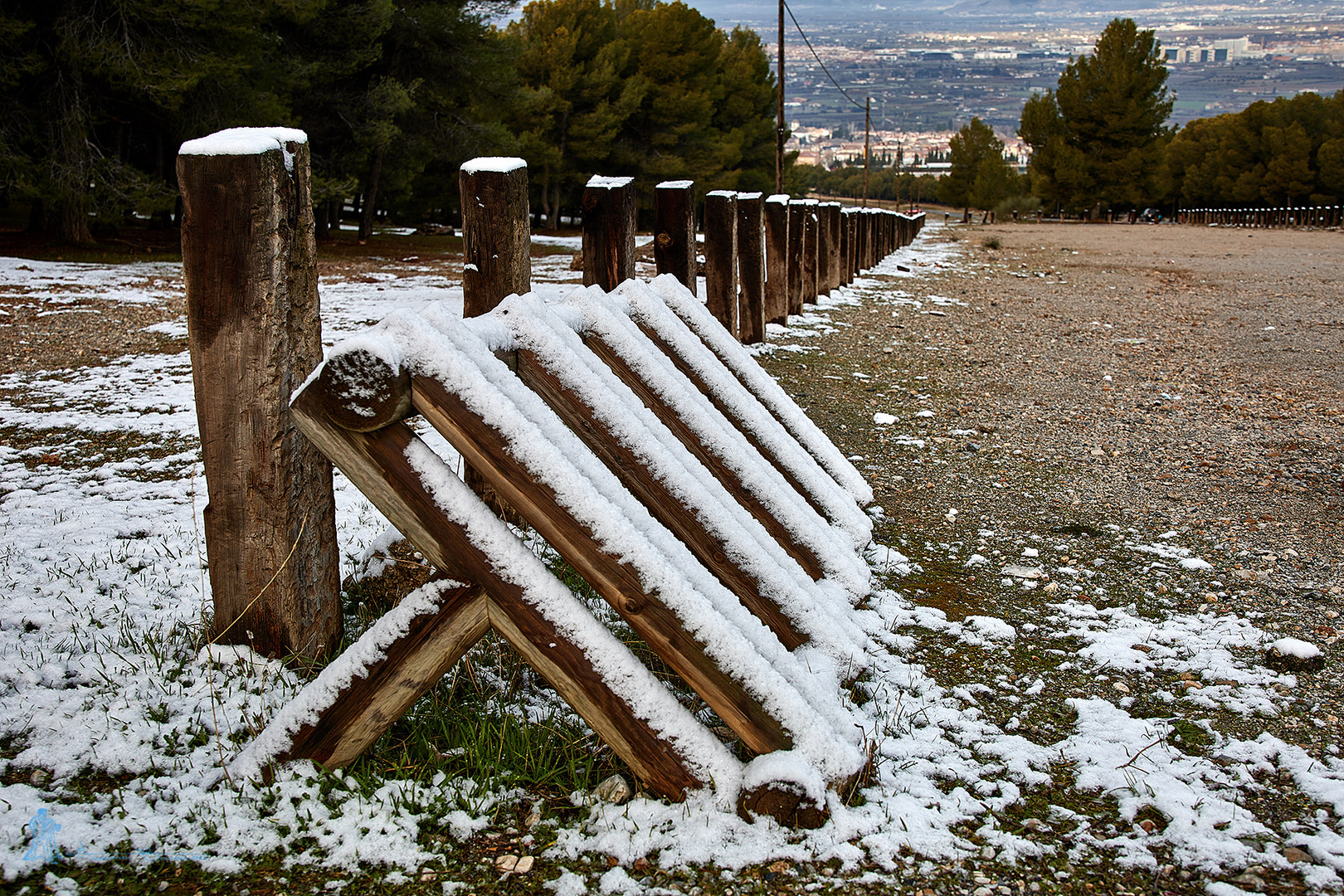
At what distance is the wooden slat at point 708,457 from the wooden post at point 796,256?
568cm

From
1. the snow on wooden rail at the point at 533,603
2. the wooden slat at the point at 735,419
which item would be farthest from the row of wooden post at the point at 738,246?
the snow on wooden rail at the point at 533,603

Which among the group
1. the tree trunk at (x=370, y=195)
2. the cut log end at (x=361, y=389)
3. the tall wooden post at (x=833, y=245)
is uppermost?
the tree trunk at (x=370, y=195)

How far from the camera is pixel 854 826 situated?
6.31 ft

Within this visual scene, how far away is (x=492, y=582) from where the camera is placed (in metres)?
1.96

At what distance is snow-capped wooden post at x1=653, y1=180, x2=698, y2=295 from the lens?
4527 millimetres

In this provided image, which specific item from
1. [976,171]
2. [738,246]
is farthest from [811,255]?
[976,171]

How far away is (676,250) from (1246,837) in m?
3.49

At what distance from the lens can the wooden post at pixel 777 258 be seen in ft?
25.1

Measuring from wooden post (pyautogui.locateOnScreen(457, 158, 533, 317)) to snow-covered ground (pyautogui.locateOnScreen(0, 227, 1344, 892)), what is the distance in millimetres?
1073

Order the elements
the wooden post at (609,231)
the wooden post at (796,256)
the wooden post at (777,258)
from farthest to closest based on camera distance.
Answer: the wooden post at (796,256) < the wooden post at (777,258) < the wooden post at (609,231)

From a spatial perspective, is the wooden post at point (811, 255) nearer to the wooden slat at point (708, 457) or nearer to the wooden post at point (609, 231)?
the wooden post at point (609, 231)

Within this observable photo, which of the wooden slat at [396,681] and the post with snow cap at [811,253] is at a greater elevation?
the post with snow cap at [811,253]

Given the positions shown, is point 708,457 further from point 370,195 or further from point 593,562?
point 370,195
